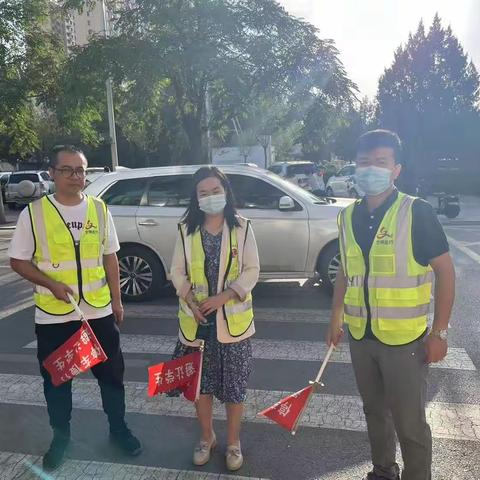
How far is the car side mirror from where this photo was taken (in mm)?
6680

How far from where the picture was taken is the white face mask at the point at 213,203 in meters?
2.96

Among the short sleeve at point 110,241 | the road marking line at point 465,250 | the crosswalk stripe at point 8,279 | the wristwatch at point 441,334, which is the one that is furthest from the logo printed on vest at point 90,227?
the road marking line at point 465,250

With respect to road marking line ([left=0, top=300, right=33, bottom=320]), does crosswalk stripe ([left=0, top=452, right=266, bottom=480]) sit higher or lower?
higher

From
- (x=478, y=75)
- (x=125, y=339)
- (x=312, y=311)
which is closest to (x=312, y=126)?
(x=312, y=311)

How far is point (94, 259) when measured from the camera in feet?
10.1

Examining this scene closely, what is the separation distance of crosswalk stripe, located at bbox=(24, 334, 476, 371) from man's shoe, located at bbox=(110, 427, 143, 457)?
5.92ft

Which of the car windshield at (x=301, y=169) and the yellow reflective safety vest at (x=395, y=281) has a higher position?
the yellow reflective safety vest at (x=395, y=281)

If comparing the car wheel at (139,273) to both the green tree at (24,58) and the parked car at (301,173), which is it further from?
the parked car at (301,173)

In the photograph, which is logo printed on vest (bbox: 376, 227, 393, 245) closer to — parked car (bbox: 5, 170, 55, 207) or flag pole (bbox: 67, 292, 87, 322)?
flag pole (bbox: 67, 292, 87, 322)

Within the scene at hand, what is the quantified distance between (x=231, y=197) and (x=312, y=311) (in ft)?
11.9

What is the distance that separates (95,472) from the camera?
304 centimetres

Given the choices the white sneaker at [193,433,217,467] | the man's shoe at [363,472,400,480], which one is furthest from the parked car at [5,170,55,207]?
the man's shoe at [363,472,400,480]

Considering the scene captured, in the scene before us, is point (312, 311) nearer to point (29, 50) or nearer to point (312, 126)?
point (312, 126)

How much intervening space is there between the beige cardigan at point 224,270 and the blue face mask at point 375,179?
2.62ft
